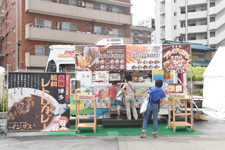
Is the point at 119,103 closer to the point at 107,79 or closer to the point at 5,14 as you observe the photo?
the point at 107,79

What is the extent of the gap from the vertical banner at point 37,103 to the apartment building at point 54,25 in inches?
713

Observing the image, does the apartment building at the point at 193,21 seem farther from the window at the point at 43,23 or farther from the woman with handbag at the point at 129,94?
the woman with handbag at the point at 129,94

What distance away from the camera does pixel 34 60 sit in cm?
2466

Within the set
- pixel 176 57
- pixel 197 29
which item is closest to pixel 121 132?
pixel 176 57

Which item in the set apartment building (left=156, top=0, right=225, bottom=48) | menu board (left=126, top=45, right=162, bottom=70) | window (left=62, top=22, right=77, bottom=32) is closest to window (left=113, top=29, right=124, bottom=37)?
window (left=62, top=22, right=77, bottom=32)

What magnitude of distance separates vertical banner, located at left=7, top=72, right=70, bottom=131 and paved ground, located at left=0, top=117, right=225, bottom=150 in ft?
1.41

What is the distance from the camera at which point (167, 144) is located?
6.20 metres

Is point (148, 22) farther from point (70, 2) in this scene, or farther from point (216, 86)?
point (216, 86)

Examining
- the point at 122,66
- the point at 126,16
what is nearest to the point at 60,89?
the point at 122,66

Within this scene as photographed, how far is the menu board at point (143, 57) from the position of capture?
26.6 ft

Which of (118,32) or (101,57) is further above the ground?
(118,32)

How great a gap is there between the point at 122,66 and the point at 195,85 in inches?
703

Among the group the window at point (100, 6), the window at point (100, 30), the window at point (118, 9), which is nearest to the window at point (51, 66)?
the window at point (100, 30)

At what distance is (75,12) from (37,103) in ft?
72.1
